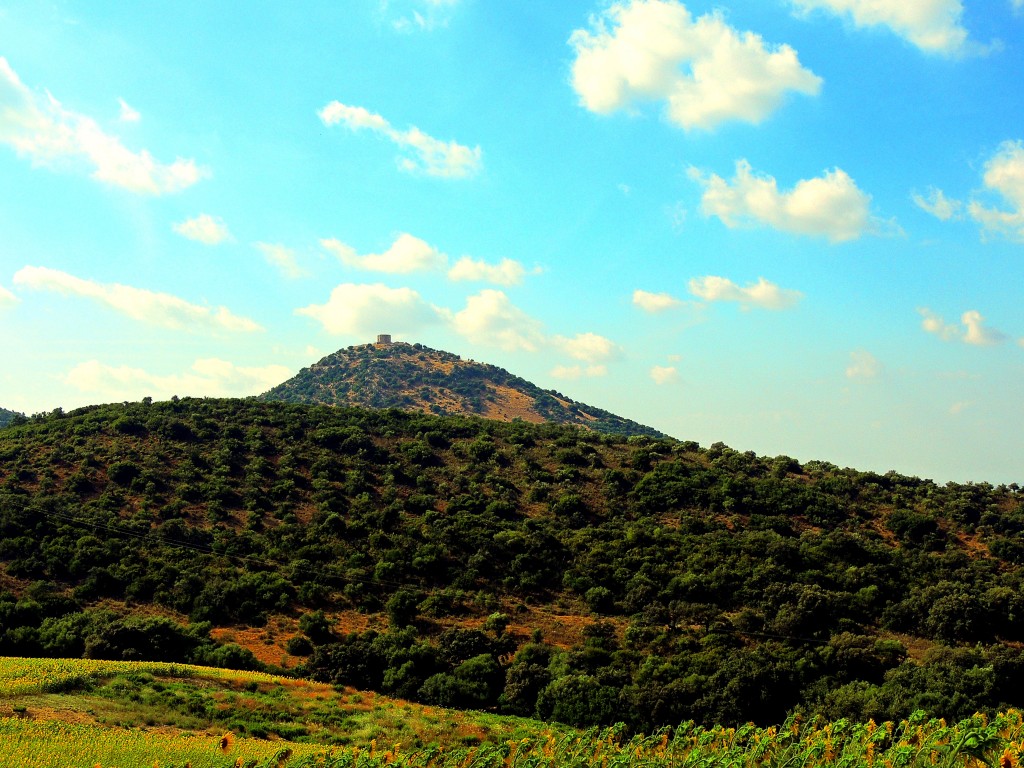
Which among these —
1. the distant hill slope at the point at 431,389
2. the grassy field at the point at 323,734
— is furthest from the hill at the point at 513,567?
the distant hill slope at the point at 431,389

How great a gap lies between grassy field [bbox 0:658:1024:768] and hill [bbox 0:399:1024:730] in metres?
3.80

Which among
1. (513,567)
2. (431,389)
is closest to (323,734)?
(513,567)

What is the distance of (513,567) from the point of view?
162 ft

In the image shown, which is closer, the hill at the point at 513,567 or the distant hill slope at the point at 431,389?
the hill at the point at 513,567

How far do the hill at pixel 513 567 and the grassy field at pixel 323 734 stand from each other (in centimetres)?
380

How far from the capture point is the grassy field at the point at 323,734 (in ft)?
59.3

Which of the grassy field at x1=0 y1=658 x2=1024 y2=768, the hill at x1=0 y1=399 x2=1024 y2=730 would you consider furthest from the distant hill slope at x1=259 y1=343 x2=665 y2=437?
the grassy field at x1=0 y1=658 x2=1024 y2=768

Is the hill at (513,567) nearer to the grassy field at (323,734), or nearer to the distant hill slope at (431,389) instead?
the grassy field at (323,734)

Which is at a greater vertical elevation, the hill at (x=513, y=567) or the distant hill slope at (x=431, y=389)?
the distant hill slope at (x=431, y=389)

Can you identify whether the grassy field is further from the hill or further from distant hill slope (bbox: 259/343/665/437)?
distant hill slope (bbox: 259/343/665/437)

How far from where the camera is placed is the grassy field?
18.1 meters

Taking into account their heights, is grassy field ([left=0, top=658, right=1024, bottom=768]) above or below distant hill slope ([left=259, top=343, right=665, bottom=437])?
below

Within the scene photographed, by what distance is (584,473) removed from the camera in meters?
68.9

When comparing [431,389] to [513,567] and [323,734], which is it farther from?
[323,734]
